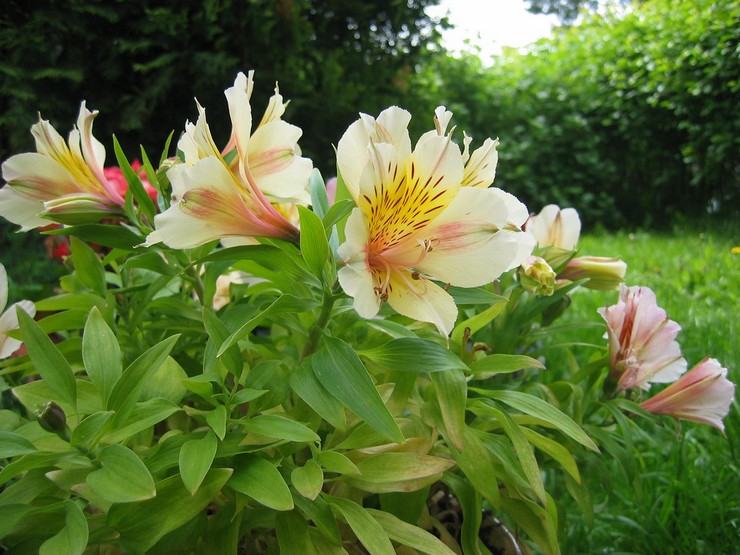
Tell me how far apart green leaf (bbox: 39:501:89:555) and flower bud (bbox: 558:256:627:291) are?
627mm

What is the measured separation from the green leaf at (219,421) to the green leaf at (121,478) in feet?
0.21

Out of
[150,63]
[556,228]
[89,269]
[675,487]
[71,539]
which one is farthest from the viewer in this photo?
[150,63]

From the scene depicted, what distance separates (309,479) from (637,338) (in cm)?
47

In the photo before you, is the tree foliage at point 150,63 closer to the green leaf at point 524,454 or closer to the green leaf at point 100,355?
the green leaf at point 100,355

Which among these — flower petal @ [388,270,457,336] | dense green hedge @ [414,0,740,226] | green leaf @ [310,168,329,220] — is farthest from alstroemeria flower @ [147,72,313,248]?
dense green hedge @ [414,0,740,226]

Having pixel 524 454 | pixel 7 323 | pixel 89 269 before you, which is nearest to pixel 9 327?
pixel 7 323

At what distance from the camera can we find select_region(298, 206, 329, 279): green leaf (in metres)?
0.58

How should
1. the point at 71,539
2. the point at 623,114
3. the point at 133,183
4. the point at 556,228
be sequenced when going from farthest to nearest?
the point at 623,114
the point at 556,228
the point at 133,183
the point at 71,539

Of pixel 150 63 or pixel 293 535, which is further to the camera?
pixel 150 63

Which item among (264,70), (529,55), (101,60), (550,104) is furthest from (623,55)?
(101,60)

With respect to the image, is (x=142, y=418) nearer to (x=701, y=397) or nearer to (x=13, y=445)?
(x=13, y=445)

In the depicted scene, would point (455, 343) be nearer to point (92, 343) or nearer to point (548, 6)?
point (92, 343)

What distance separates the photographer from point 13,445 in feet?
1.74

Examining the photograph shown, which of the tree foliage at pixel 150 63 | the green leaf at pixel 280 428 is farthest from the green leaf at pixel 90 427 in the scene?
the tree foliage at pixel 150 63
